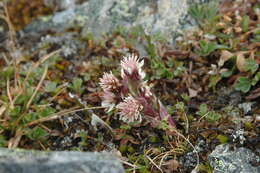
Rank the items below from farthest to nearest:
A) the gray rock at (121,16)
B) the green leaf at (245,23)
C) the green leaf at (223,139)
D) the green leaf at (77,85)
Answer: the gray rock at (121,16) < the green leaf at (245,23) < the green leaf at (77,85) < the green leaf at (223,139)

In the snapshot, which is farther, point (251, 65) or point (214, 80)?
point (214, 80)

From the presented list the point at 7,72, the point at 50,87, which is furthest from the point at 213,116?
the point at 7,72

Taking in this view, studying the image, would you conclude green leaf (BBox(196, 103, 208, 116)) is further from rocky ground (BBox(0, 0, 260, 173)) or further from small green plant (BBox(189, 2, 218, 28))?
small green plant (BBox(189, 2, 218, 28))

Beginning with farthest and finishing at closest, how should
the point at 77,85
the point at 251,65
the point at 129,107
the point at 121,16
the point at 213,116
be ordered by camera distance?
the point at 121,16, the point at 77,85, the point at 251,65, the point at 213,116, the point at 129,107

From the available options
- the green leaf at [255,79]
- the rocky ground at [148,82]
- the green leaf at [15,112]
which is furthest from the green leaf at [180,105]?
the green leaf at [15,112]

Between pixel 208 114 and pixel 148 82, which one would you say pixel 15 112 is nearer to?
pixel 148 82

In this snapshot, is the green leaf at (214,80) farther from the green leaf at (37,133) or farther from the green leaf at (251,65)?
the green leaf at (37,133)
